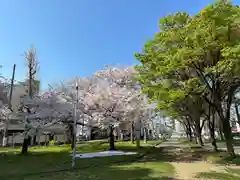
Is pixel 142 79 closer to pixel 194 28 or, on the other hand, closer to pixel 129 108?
pixel 194 28

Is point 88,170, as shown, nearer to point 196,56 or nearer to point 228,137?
point 196,56

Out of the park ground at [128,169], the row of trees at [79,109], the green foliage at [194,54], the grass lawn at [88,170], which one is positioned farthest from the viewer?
the row of trees at [79,109]

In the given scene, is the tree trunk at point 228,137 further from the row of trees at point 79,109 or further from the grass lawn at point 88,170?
the row of trees at point 79,109

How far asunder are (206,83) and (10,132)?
40.4 meters

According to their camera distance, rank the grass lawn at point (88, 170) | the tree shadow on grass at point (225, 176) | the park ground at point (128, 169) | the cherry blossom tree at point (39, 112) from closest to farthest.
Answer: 1. the tree shadow on grass at point (225, 176)
2. the park ground at point (128, 169)
3. the grass lawn at point (88, 170)
4. the cherry blossom tree at point (39, 112)

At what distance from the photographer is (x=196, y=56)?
40.3 feet

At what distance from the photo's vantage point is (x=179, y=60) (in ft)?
40.2

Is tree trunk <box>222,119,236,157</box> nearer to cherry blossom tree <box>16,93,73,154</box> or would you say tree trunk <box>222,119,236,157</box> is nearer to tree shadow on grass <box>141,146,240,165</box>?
tree shadow on grass <box>141,146,240,165</box>

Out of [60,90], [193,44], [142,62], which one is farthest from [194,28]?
[60,90]

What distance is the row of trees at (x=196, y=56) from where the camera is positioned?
37.3 ft

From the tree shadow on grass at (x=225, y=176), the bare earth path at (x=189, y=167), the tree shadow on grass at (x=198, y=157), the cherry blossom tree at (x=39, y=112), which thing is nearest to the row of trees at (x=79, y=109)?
the cherry blossom tree at (x=39, y=112)

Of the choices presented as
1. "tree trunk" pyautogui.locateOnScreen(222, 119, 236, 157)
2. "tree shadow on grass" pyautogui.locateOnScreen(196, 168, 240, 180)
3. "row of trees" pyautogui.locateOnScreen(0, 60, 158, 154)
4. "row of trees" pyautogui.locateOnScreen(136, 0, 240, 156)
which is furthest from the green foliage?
"row of trees" pyautogui.locateOnScreen(0, 60, 158, 154)

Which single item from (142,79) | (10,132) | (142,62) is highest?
(142,62)

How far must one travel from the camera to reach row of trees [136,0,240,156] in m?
11.4
